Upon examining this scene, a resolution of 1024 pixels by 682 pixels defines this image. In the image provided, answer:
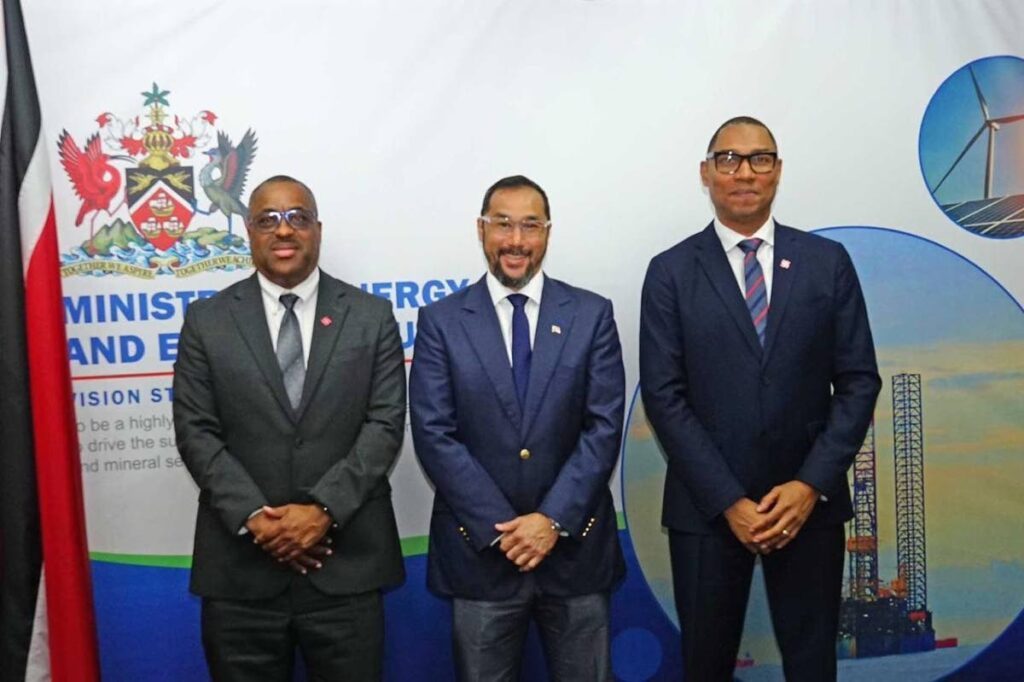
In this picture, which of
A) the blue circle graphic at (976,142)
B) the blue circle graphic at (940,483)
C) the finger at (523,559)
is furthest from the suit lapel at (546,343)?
the blue circle graphic at (976,142)

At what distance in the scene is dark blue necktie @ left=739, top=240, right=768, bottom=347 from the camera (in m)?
2.87

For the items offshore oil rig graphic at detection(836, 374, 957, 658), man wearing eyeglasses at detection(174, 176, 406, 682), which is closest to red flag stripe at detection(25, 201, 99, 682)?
man wearing eyeglasses at detection(174, 176, 406, 682)

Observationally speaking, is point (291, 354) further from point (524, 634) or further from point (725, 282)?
point (725, 282)

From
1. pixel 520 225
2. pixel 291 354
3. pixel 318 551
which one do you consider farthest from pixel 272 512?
pixel 520 225

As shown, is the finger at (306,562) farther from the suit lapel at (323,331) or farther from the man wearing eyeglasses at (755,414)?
the man wearing eyeglasses at (755,414)

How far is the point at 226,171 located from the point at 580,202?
118 cm

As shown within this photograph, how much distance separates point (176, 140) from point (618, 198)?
1.48 m

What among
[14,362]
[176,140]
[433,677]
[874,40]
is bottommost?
[433,677]

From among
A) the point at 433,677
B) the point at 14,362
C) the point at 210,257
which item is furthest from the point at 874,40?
the point at 14,362

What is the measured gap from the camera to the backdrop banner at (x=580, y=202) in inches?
130

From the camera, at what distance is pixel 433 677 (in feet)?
11.5

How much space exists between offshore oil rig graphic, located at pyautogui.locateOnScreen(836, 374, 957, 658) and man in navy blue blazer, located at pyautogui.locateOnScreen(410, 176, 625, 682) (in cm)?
127

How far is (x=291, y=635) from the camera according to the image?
2.79 metres

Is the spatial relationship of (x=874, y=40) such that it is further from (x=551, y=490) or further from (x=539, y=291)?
(x=551, y=490)
